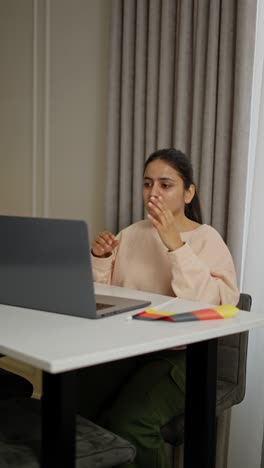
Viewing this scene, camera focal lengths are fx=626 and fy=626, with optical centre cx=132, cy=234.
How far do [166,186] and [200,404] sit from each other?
826 millimetres

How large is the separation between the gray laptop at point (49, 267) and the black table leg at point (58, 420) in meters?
0.23

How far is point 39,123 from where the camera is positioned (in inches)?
126

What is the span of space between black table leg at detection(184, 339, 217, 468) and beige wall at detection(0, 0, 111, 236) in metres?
1.52

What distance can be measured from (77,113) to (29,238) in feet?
5.80

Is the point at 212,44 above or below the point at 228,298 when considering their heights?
above

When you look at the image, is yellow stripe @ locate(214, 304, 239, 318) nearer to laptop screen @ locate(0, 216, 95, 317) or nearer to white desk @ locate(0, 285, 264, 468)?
white desk @ locate(0, 285, 264, 468)

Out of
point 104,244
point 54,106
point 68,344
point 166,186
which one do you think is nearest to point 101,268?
point 104,244

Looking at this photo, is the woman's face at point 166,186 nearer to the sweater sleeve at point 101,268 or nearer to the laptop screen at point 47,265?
the sweater sleeve at point 101,268

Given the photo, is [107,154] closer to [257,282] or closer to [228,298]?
[257,282]

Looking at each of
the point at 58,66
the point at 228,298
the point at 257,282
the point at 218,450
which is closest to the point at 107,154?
the point at 58,66

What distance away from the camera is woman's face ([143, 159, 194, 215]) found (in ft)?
6.68

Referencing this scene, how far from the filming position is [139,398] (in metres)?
1.62

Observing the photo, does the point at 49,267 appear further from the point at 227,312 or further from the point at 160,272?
the point at 160,272

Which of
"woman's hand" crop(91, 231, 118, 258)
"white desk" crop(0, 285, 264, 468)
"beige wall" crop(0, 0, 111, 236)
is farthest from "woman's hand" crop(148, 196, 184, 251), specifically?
"beige wall" crop(0, 0, 111, 236)
